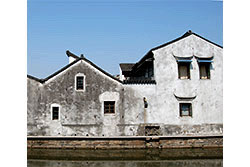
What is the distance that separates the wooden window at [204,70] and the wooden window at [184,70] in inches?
33.0

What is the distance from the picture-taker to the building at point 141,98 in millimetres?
15062

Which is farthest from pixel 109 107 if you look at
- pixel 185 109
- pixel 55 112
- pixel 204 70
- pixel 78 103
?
pixel 204 70

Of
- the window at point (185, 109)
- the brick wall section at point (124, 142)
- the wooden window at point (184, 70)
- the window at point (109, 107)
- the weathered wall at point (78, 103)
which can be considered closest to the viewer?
the brick wall section at point (124, 142)

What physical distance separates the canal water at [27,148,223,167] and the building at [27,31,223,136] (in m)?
2.63

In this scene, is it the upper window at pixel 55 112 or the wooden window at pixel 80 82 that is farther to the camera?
the wooden window at pixel 80 82

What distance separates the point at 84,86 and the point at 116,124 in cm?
289

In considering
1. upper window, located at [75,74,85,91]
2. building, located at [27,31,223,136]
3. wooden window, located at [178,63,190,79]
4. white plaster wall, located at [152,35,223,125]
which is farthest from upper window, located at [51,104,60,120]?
wooden window, located at [178,63,190,79]

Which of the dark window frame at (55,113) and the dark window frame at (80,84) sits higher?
the dark window frame at (80,84)

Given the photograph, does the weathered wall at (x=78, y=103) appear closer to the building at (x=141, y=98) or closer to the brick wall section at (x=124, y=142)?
the building at (x=141, y=98)

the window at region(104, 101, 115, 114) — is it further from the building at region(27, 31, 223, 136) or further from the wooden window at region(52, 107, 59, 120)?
the wooden window at region(52, 107, 59, 120)

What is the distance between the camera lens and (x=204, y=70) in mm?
16359

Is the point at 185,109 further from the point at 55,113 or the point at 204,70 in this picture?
the point at 55,113

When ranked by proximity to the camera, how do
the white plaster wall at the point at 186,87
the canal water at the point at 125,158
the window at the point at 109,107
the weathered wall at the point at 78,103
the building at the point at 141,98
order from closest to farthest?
1. the canal water at the point at 125,158
2. the weathered wall at the point at 78,103
3. the building at the point at 141,98
4. the window at the point at 109,107
5. the white plaster wall at the point at 186,87

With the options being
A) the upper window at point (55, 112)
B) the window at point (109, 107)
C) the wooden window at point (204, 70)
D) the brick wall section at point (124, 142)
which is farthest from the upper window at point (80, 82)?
the wooden window at point (204, 70)
